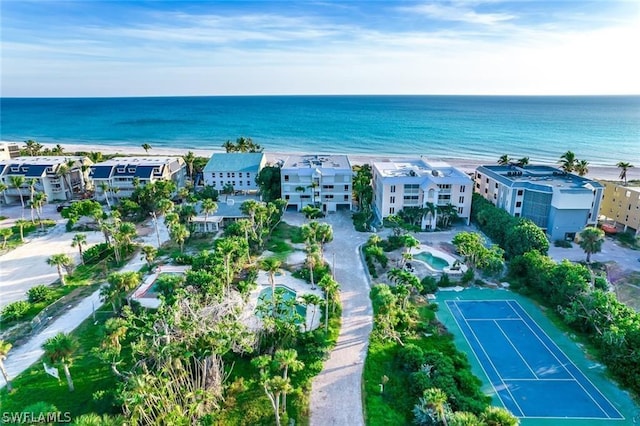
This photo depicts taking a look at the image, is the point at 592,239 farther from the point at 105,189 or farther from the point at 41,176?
the point at 41,176

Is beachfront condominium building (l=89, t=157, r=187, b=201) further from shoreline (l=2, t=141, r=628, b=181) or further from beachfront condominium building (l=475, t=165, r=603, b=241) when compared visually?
beachfront condominium building (l=475, t=165, r=603, b=241)

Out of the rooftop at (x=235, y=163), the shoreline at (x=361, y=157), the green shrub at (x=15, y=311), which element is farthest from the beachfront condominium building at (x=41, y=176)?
the shoreline at (x=361, y=157)

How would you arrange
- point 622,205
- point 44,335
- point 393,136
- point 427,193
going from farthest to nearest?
point 393,136 → point 427,193 → point 622,205 → point 44,335

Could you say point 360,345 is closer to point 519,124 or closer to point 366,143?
point 366,143

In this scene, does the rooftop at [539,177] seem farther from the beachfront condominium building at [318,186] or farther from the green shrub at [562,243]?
the beachfront condominium building at [318,186]

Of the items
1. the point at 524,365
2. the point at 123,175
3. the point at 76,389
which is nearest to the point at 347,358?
the point at 524,365

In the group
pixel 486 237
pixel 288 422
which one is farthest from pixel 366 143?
pixel 288 422

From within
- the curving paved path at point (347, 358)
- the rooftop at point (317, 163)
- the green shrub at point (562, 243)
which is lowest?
the curving paved path at point (347, 358)
